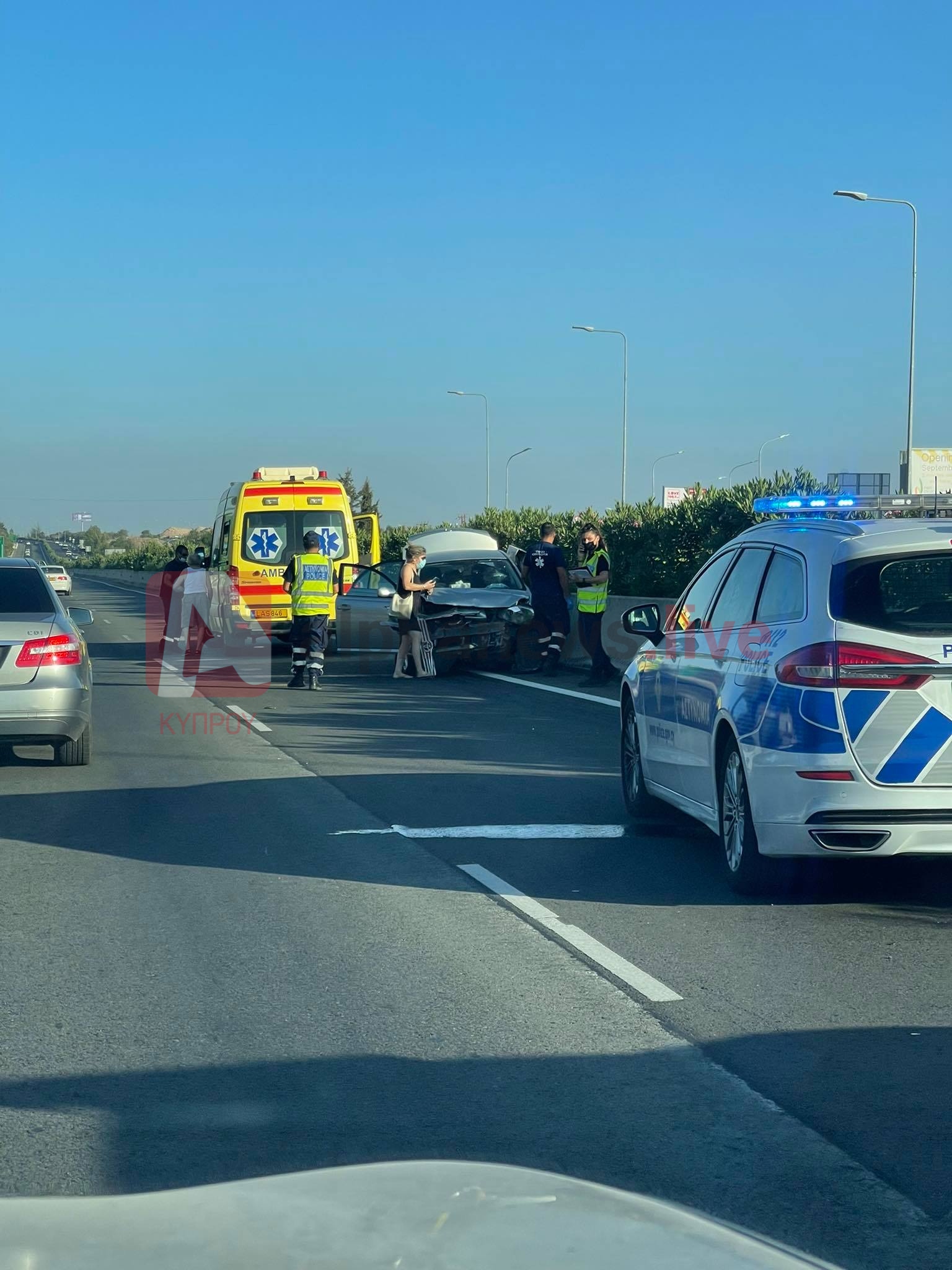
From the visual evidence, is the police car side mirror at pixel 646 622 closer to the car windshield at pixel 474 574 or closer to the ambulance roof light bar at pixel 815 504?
the ambulance roof light bar at pixel 815 504

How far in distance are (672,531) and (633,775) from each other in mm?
19086

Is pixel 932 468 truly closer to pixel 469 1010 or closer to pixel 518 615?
pixel 518 615

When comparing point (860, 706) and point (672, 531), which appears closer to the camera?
point (860, 706)

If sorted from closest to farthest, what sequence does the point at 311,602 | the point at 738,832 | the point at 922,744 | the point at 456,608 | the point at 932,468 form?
the point at 922,744 < the point at 738,832 < the point at 311,602 < the point at 456,608 < the point at 932,468

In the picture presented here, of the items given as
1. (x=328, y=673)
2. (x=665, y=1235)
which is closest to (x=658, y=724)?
(x=665, y=1235)

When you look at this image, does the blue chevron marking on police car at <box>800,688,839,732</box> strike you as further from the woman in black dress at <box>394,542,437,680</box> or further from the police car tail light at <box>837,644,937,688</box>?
the woman in black dress at <box>394,542,437,680</box>

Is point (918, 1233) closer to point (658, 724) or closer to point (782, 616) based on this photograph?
point (782, 616)

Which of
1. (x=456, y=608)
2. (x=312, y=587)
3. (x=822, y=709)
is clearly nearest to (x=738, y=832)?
(x=822, y=709)

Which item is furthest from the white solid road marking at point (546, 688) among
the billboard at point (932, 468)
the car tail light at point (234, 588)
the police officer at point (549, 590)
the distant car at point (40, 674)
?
the billboard at point (932, 468)

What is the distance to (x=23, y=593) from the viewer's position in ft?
39.5

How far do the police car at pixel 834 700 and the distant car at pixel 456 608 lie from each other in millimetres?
12658

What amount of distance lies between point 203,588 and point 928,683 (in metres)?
19.4

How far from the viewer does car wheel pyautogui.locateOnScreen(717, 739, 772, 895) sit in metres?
7.00

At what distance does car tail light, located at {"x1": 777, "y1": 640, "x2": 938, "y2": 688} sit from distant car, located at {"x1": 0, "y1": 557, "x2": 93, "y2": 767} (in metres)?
6.70
